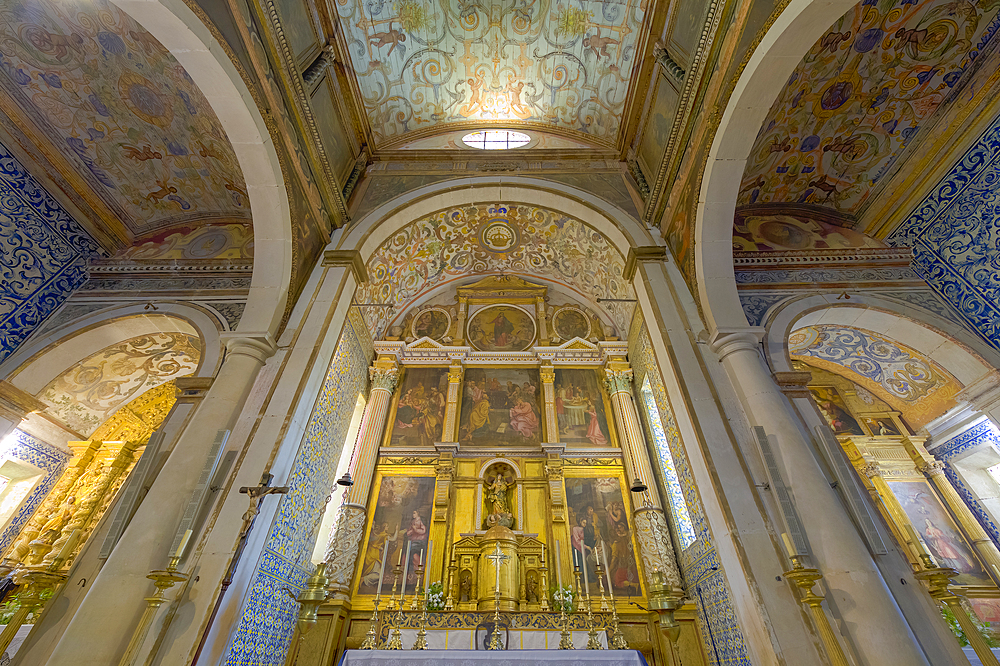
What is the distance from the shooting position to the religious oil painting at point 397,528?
22.7 feet

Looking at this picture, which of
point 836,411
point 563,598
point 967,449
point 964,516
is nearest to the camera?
point 563,598

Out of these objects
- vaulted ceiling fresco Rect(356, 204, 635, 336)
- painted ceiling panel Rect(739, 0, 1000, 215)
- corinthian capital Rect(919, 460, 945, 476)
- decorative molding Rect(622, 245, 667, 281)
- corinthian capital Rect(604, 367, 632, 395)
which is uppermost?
vaulted ceiling fresco Rect(356, 204, 635, 336)

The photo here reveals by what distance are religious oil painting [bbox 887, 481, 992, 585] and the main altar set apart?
15.4 ft

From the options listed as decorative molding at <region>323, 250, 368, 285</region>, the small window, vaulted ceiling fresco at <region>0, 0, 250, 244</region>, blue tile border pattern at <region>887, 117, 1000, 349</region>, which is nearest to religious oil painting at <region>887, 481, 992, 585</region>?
blue tile border pattern at <region>887, 117, 1000, 349</region>

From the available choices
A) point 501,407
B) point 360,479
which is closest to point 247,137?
point 360,479

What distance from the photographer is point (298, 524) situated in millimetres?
5965

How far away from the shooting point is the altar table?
4.23 m

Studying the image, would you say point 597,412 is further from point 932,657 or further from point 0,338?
point 0,338

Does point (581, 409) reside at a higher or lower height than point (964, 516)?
higher

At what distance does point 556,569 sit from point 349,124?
8112mm

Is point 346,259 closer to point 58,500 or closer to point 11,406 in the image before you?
point 11,406

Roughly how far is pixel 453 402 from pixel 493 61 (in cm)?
634

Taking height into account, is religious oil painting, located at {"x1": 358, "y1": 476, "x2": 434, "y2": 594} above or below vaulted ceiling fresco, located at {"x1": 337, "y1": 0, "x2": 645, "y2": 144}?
below

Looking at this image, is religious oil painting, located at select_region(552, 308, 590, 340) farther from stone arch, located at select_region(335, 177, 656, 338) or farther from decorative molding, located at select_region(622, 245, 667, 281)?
decorative molding, located at select_region(622, 245, 667, 281)
